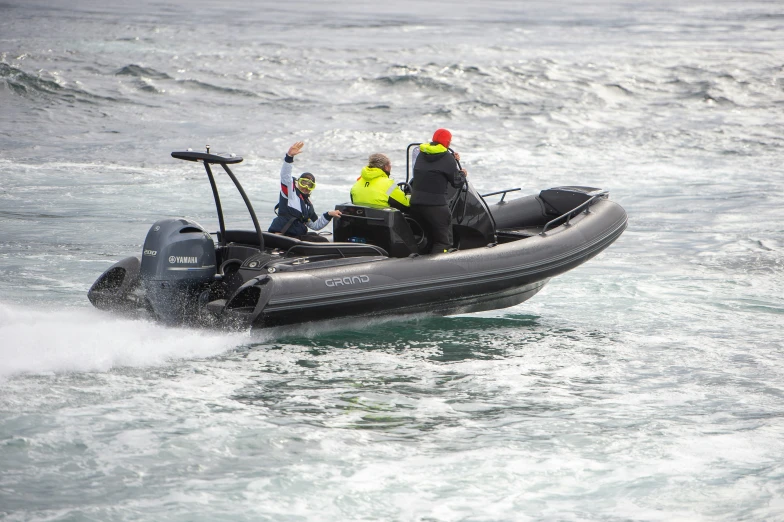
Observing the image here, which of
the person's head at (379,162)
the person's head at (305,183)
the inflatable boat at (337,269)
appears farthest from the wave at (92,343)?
the person's head at (379,162)

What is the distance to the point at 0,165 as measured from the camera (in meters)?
14.6

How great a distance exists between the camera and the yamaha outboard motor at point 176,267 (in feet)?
21.5

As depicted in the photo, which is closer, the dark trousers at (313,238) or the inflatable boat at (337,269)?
the inflatable boat at (337,269)

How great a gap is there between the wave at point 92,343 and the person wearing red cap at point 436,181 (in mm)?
1734

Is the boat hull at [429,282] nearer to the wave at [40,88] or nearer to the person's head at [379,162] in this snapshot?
the person's head at [379,162]

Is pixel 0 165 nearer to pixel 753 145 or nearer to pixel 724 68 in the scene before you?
pixel 753 145

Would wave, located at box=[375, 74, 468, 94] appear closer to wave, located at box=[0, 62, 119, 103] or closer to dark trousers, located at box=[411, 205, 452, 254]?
wave, located at box=[0, 62, 119, 103]

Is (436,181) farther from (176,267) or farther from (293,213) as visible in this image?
(176,267)

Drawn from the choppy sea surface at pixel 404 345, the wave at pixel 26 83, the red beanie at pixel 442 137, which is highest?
the wave at pixel 26 83

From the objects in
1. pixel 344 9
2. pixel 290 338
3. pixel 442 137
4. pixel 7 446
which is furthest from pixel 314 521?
pixel 344 9

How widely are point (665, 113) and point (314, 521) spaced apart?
57.3 ft

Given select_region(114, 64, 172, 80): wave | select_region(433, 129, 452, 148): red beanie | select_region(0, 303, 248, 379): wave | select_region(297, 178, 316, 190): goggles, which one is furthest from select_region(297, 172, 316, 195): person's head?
select_region(114, 64, 172, 80): wave

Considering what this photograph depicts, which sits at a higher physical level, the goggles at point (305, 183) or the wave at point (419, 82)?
the wave at point (419, 82)

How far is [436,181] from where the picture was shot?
7348 millimetres
